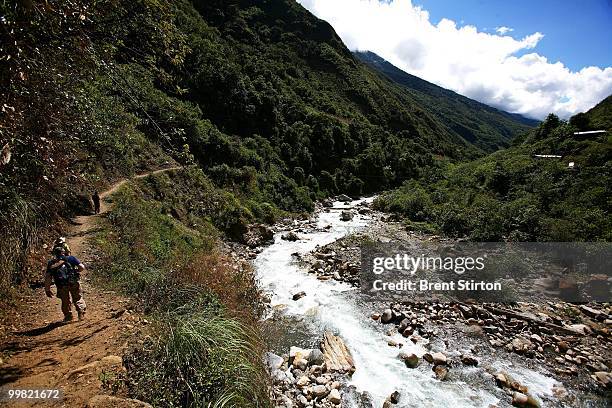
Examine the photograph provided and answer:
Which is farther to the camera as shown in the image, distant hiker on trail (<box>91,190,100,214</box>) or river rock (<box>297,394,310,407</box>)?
distant hiker on trail (<box>91,190,100,214</box>)

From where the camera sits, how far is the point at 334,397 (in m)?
7.92

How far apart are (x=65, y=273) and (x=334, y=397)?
6.45m

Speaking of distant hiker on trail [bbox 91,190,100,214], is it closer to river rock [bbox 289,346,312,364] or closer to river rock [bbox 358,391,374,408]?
river rock [bbox 289,346,312,364]

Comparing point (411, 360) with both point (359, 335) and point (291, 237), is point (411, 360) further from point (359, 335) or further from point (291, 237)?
point (291, 237)

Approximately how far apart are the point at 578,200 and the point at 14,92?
85.6ft

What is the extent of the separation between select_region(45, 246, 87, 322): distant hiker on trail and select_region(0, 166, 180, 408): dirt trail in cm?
45

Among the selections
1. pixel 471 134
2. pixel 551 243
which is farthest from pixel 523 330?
pixel 471 134

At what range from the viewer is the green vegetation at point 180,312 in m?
4.78

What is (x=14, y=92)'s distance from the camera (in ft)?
12.5

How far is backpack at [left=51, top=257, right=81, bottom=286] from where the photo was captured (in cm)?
666

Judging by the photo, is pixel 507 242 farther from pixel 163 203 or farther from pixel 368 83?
pixel 368 83

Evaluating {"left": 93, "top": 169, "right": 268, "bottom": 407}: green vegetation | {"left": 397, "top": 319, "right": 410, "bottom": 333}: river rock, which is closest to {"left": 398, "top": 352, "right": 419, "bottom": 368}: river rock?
{"left": 397, "top": 319, "right": 410, "bottom": 333}: river rock

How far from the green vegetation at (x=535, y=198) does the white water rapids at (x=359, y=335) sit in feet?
37.1

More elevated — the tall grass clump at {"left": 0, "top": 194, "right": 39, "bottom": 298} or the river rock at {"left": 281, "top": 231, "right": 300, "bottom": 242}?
the tall grass clump at {"left": 0, "top": 194, "right": 39, "bottom": 298}
